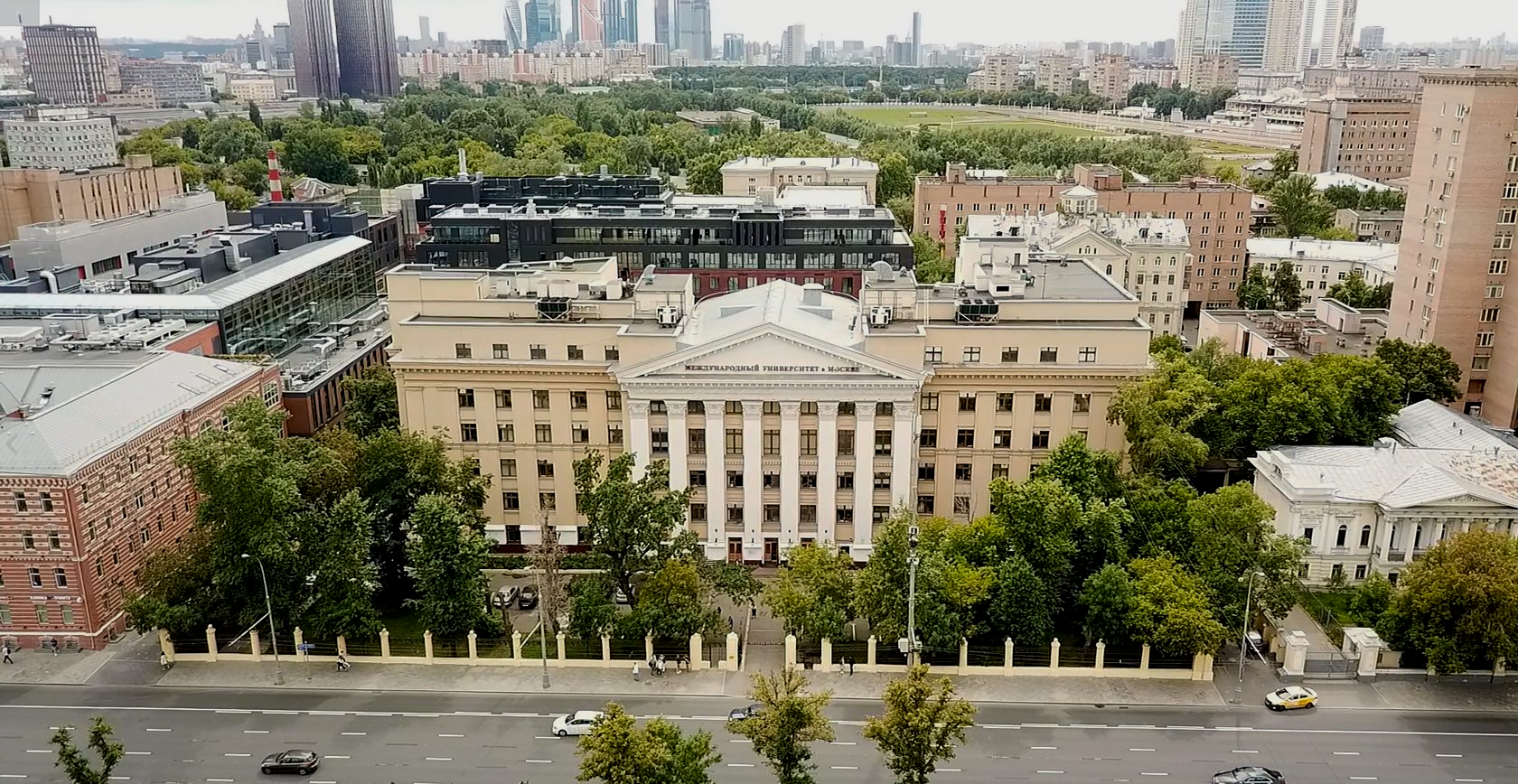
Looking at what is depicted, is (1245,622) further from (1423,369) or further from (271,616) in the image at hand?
(271,616)

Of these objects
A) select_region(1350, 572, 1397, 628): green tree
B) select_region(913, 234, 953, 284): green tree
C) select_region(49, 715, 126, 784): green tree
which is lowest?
select_region(1350, 572, 1397, 628): green tree

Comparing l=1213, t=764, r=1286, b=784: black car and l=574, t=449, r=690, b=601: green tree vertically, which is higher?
l=574, t=449, r=690, b=601: green tree

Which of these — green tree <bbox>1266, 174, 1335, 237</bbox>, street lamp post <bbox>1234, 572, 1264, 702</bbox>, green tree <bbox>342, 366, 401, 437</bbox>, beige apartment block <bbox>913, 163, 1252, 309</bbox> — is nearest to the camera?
street lamp post <bbox>1234, 572, 1264, 702</bbox>

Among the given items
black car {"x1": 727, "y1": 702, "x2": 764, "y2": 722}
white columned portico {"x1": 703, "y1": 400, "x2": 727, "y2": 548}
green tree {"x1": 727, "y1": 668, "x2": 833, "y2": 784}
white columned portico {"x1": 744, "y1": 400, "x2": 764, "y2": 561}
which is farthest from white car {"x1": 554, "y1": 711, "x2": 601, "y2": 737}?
white columned portico {"x1": 744, "y1": 400, "x2": 764, "y2": 561}

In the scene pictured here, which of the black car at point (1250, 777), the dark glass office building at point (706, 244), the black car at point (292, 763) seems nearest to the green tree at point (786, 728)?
the black car at point (1250, 777)

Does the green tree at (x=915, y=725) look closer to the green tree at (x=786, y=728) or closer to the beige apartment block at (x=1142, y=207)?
the green tree at (x=786, y=728)

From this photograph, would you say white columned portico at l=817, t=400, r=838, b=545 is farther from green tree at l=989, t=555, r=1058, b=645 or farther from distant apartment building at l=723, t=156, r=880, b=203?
distant apartment building at l=723, t=156, r=880, b=203

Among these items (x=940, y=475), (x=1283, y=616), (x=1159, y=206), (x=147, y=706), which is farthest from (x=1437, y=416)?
(x=147, y=706)
